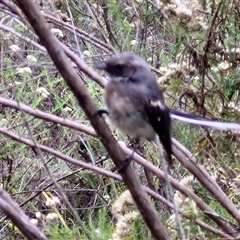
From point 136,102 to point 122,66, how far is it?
0.14 m

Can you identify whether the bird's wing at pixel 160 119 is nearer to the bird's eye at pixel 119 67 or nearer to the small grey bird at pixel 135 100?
the small grey bird at pixel 135 100

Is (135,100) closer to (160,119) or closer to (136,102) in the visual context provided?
(136,102)

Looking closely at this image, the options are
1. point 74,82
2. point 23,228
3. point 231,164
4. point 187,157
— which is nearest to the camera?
point 74,82

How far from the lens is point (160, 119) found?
215 cm

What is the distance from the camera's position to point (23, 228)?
60.9 inches

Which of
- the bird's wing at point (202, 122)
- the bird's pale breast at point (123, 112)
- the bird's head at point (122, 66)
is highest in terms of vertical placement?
the bird's head at point (122, 66)

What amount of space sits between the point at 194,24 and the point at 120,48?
1.37m

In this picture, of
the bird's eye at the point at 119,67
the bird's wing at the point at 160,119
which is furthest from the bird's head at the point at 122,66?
the bird's wing at the point at 160,119

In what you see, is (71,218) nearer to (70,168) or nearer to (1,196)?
(70,168)

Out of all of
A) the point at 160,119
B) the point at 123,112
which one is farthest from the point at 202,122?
the point at 123,112

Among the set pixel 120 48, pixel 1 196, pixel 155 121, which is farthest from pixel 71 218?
pixel 1 196

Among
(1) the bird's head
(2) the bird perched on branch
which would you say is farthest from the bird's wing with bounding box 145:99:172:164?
(1) the bird's head

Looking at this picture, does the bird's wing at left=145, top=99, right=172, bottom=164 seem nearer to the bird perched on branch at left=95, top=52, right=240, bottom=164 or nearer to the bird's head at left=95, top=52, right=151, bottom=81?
the bird perched on branch at left=95, top=52, right=240, bottom=164

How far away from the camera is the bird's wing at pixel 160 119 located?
2.09 meters
